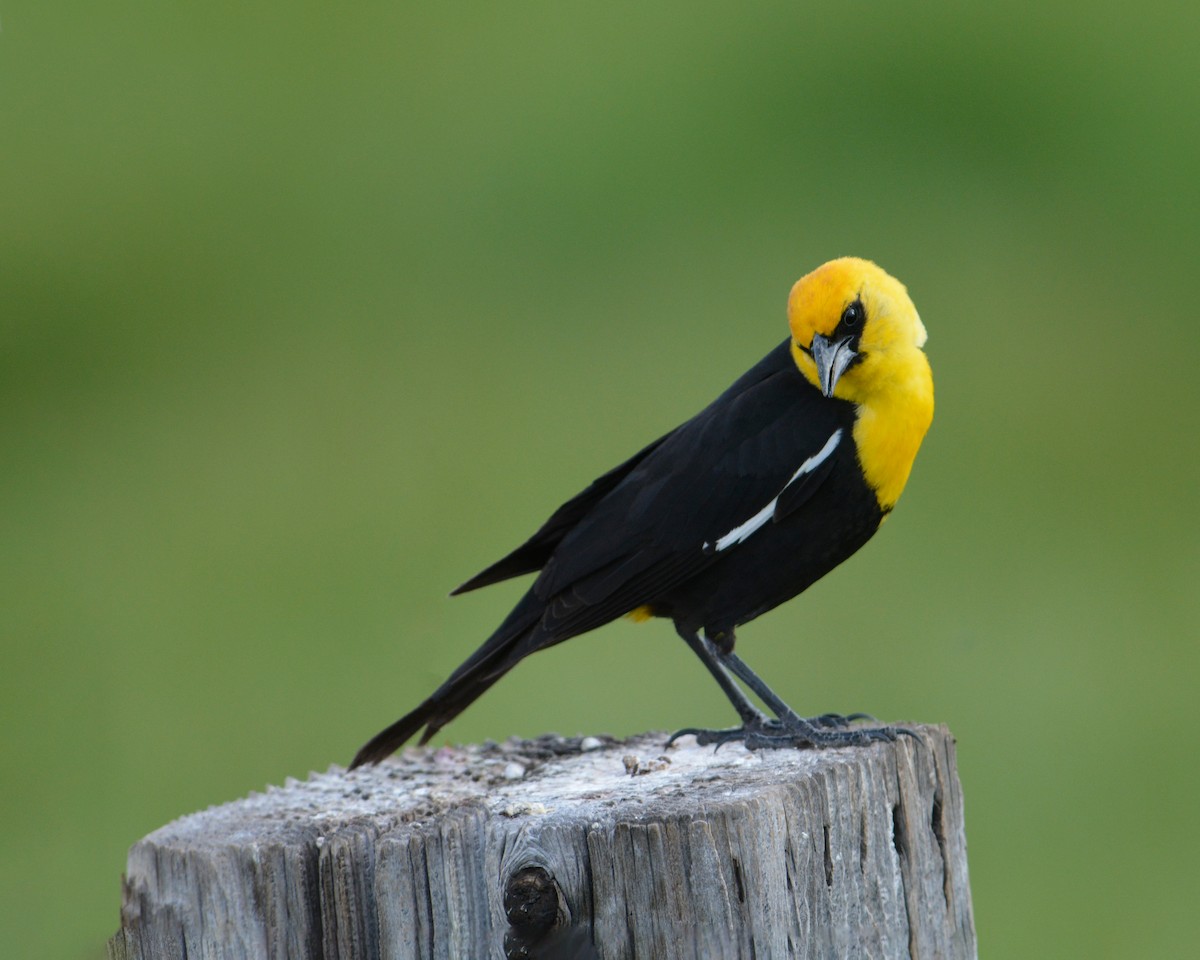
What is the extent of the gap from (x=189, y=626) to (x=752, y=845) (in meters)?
6.91

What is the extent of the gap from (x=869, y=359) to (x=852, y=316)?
14 cm

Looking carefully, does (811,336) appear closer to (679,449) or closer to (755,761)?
(679,449)

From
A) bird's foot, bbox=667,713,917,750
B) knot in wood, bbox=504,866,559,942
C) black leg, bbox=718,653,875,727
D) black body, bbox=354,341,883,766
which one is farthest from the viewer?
black body, bbox=354,341,883,766

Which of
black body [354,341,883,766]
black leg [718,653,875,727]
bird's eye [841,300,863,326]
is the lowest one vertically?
black leg [718,653,875,727]

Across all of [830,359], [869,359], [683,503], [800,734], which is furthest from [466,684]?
[869,359]

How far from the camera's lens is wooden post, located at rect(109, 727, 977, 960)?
291 centimetres

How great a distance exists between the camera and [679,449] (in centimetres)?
480

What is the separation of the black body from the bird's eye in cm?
24

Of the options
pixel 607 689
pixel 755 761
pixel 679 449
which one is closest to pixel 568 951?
pixel 755 761

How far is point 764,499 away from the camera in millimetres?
4625

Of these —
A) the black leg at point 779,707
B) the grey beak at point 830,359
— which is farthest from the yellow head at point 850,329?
the black leg at point 779,707

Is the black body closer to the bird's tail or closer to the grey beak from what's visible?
the bird's tail

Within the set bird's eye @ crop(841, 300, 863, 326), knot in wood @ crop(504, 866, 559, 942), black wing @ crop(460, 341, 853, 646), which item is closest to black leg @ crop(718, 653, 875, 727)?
black wing @ crop(460, 341, 853, 646)

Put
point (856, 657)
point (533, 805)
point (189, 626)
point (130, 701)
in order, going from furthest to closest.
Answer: point (189, 626)
point (130, 701)
point (856, 657)
point (533, 805)
